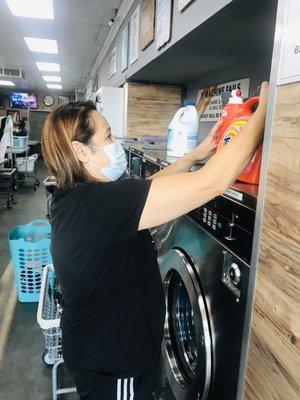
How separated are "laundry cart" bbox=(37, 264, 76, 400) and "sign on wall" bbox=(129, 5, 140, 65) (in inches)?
76.0

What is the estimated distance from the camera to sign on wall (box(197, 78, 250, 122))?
2.23 meters

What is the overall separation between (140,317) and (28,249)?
1.77 meters

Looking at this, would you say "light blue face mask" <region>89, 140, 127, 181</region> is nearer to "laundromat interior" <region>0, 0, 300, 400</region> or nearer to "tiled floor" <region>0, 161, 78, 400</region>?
"laundromat interior" <region>0, 0, 300, 400</region>

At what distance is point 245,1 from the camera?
1.13 m

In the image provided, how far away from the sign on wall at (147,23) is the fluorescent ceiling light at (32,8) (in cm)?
219

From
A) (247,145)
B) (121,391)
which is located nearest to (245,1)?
(247,145)

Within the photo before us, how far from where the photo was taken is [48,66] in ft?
29.8

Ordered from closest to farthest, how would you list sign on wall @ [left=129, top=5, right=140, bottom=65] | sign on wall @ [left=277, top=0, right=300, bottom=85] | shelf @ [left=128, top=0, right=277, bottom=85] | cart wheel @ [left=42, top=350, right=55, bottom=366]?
sign on wall @ [left=277, top=0, right=300, bottom=85]
shelf @ [left=128, top=0, right=277, bottom=85]
cart wheel @ [left=42, top=350, right=55, bottom=366]
sign on wall @ [left=129, top=5, right=140, bottom=65]

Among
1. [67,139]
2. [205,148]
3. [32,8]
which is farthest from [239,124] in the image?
[32,8]

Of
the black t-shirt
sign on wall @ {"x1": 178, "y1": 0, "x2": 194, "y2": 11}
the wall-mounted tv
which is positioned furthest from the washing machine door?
the wall-mounted tv

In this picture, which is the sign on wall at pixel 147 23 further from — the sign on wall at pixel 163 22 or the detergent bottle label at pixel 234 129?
the detergent bottle label at pixel 234 129

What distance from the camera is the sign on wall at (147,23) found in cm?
226

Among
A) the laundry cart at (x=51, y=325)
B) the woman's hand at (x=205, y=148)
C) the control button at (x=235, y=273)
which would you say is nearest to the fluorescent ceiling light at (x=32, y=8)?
the laundry cart at (x=51, y=325)

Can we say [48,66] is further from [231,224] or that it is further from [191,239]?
[231,224]
